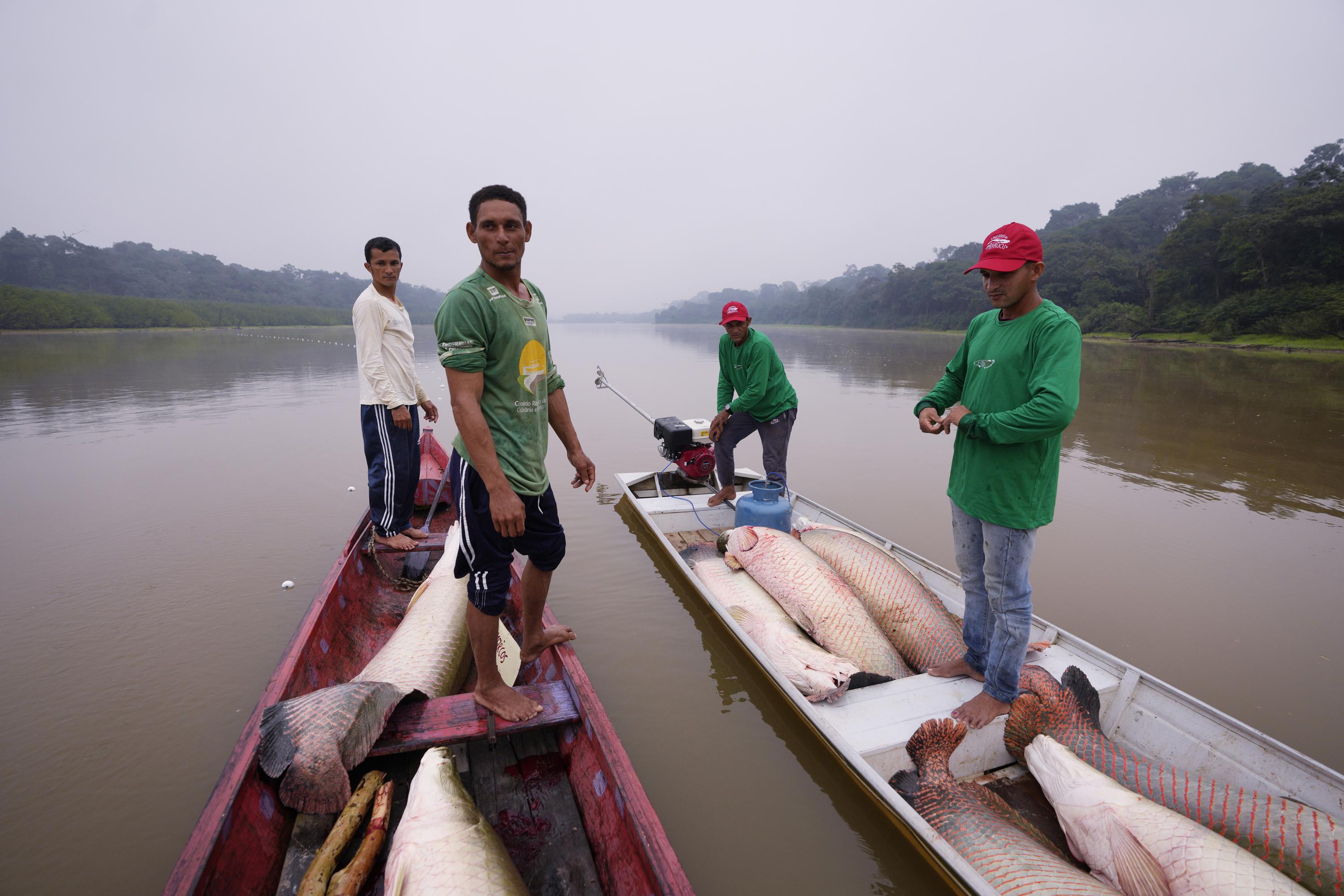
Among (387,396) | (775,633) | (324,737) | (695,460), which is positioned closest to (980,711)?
(775,633)

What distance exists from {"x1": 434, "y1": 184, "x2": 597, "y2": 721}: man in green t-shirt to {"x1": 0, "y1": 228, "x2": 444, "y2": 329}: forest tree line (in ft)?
185

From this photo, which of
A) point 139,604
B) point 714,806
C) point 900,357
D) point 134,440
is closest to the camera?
point 714,806

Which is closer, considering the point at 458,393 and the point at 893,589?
the point at 458,393

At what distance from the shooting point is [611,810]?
7.26 feet

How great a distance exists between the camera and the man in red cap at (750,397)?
5.99 metres

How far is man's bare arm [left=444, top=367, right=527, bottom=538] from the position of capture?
7.32 feet

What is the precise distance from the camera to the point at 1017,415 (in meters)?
2.55

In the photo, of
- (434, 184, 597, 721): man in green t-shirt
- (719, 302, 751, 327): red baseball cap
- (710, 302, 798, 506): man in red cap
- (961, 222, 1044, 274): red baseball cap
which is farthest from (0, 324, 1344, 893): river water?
(961, 222, 1044, 274): red baseball cap

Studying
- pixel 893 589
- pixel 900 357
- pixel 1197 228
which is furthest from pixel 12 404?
pixel 1197 228

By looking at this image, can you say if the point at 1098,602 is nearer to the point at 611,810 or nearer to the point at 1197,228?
the point at 611,810

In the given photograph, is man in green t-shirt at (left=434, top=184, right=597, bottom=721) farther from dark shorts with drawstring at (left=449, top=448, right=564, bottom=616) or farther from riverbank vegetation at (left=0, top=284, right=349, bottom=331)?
riverbank vegetation at (left=0, top=284, right=349, bottom=331)

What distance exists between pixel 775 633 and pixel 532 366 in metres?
2.53

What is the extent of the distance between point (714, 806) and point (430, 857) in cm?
175

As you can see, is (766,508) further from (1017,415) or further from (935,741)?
(1017,415)
